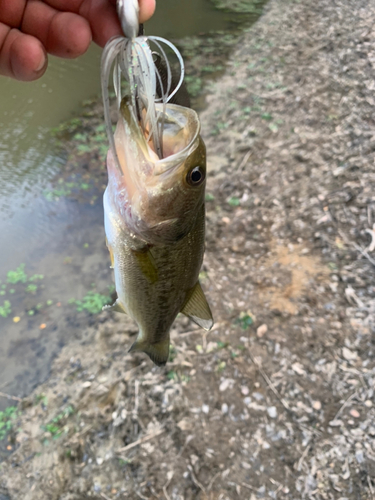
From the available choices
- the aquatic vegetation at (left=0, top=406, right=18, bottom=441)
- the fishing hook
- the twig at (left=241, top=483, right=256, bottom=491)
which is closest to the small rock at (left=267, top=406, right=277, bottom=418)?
the twig at (left=241, top=483, right=256, bottom=491)

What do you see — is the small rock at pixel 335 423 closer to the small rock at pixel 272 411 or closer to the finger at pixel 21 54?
the small rock at pixel 272 411

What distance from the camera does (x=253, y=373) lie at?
3.16 metres

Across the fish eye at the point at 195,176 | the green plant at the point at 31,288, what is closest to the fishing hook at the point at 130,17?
the fish eye at the point at 195,176

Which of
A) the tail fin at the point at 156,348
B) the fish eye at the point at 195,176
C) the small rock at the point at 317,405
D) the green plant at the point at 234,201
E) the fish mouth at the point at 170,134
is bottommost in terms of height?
the small rock at the point at 317,405

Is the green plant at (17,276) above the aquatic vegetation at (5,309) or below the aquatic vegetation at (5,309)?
above

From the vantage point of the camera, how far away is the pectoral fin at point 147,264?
143 centimetres

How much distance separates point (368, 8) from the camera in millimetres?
7871

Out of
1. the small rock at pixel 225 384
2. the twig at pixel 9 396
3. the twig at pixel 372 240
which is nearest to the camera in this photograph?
the small rock at pixel 225 384

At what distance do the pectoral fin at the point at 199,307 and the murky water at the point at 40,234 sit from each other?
105 inches

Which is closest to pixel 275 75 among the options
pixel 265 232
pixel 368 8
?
pixel 368 8

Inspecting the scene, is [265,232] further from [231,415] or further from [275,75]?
[275,75]

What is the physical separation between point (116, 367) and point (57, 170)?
3921 millimetres

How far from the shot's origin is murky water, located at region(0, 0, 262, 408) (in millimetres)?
3996

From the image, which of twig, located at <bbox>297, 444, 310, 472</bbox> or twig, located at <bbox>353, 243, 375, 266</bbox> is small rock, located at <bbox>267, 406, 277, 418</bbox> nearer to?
twig, located at <bbox>297, 444, 310, 472</bbox>
